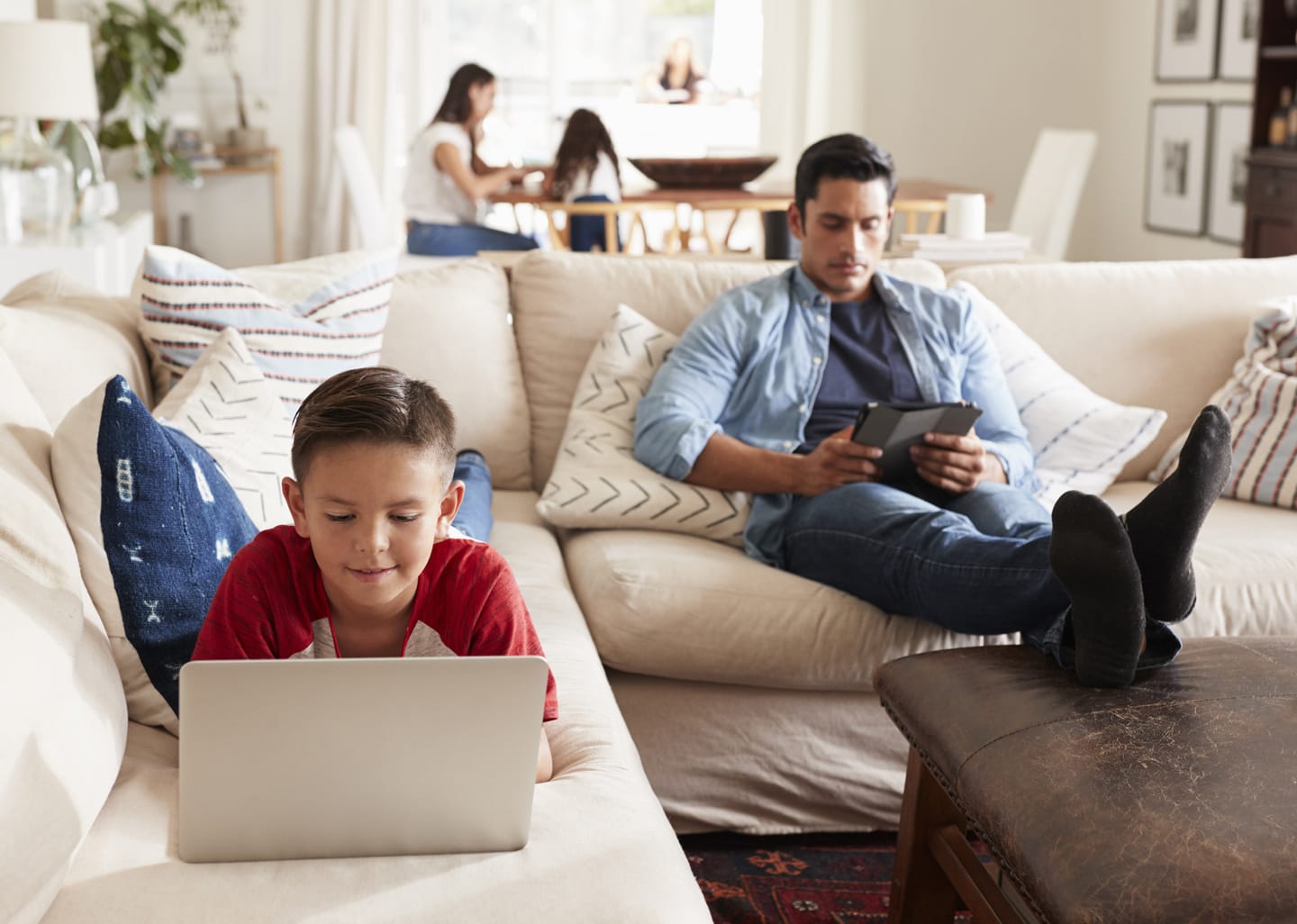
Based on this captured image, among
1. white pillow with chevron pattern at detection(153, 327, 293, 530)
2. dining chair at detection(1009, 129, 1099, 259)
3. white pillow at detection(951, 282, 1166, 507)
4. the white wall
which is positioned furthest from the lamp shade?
the white wall

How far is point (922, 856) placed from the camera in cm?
166

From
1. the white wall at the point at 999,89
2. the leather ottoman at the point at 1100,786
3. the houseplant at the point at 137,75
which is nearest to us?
the leather ottoman at the point at 1100,786

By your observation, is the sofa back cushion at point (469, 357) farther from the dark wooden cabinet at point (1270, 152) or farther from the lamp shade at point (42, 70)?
the dark wooden cabinet at point (1270, 152)

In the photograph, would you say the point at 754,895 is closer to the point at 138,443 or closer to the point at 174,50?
the point at 138,443

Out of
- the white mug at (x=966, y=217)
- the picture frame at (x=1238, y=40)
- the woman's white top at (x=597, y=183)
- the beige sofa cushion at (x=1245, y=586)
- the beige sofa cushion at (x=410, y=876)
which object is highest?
the picture frame at (x=1238, y=40)

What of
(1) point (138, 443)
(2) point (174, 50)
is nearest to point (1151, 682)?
(1) point (138, 443)

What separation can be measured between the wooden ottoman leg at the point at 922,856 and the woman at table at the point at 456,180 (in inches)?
136

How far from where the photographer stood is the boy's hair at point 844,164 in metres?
Result: 2.28

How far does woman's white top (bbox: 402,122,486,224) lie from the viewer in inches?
195

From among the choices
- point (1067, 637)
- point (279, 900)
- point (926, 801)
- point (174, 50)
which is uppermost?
point (174, 50)

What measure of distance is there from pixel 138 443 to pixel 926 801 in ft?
3.22

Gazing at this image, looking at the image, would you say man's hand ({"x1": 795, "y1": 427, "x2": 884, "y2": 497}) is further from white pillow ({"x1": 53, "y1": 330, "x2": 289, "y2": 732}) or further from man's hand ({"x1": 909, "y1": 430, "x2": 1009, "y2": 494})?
white pillow ({"x1": 53, "y1": 330, "x2": 289, "y2": 732})

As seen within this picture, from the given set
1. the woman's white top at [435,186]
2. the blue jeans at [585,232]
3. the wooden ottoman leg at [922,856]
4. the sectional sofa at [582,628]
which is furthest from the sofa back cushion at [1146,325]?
the woman's white top at [435,186]

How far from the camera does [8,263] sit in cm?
350
